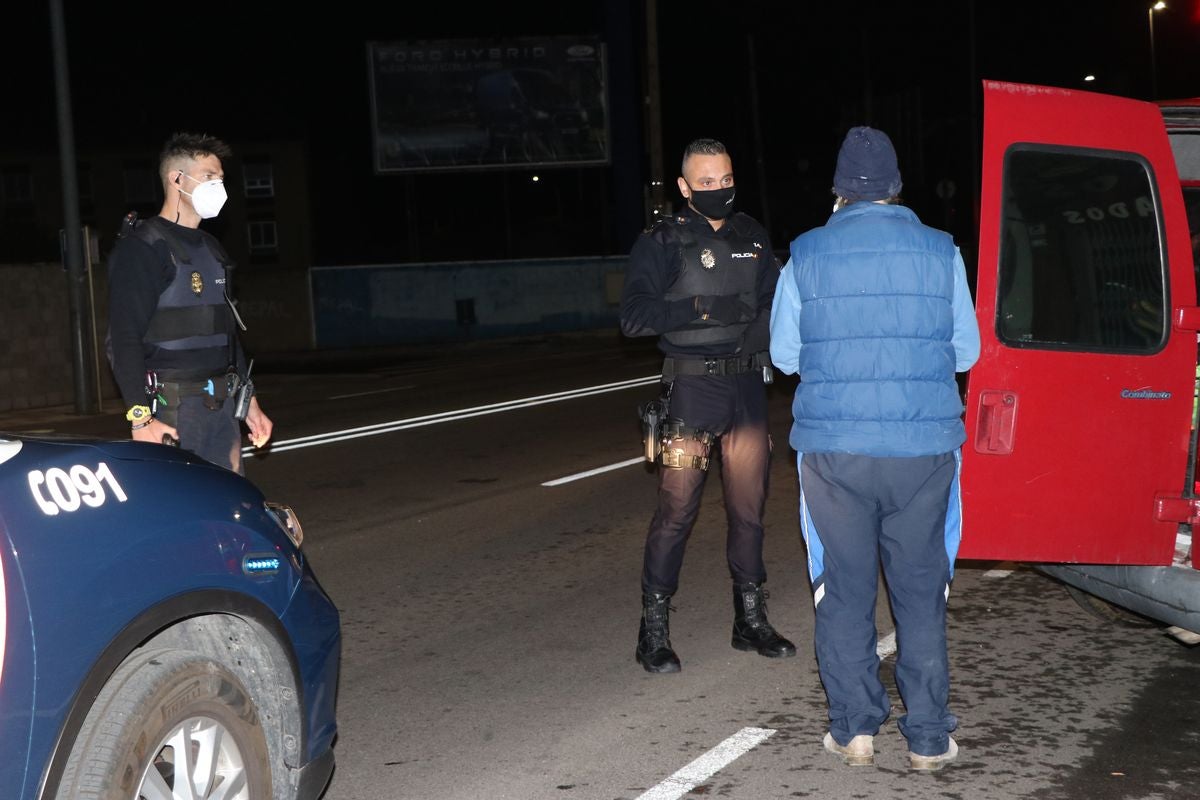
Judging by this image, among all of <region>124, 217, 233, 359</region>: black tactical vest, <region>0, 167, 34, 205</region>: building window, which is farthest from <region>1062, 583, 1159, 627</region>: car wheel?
<region>0, 167, 34, 205</region>: building window

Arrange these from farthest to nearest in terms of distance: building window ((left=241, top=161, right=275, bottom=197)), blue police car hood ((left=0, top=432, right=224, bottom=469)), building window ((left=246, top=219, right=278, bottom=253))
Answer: building window ((left=246, top=219, right=278, bottom=253)) < building window ((left=241, top=161, right=275, bottom=197)) < blue police car hood ((left=0, top=432, right=224, bottom=469))

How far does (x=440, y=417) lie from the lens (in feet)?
47.3

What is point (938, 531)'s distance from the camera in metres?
4.37

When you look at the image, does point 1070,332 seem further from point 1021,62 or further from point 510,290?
point 1021,62

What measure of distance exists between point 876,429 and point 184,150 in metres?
3.13

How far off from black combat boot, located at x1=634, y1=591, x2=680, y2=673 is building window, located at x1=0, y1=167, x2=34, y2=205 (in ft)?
189

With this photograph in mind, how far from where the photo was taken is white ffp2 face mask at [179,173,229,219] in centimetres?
561

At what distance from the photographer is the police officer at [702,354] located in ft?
18.0

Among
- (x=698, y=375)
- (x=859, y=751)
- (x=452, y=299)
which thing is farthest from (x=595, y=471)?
(x=452, y=299)

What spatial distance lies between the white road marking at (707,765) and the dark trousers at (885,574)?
0.39 m

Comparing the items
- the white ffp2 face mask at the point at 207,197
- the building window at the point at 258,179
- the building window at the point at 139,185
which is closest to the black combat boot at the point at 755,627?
the white ffp2 face mask at the point at 207,197

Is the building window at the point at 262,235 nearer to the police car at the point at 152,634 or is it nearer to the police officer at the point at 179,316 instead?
the police officer at the point at 179,316

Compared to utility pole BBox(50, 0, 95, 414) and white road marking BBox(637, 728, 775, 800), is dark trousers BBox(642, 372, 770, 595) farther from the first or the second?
utility pole BBox(50, 0, 95, 414)

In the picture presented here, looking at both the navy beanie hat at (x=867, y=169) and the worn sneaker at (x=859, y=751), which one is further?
the worn sneaker at (x=859, y=751)
